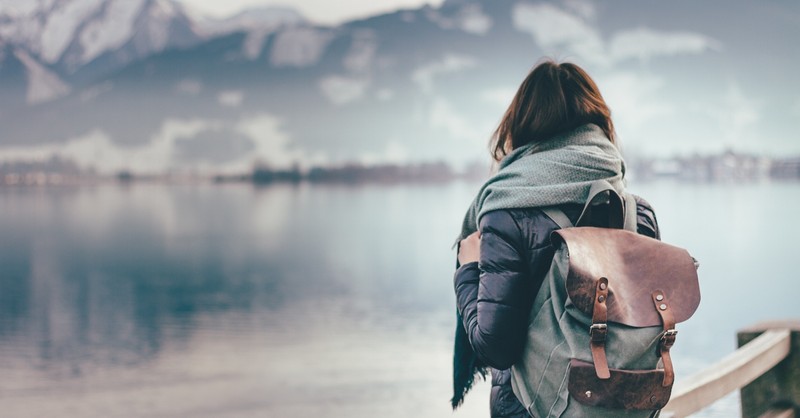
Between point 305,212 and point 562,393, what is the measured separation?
541ft

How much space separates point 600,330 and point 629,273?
112mm

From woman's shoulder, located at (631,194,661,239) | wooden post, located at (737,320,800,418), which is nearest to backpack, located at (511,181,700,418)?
woman's shoulder, located at (631,194,661,239)

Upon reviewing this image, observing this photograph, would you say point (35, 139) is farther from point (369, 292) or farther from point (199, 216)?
point (369, 292)

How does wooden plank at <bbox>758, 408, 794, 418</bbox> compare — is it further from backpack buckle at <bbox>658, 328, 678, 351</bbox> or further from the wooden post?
backpack buckle at <bbox>658, 328, 678, 351</bbox>

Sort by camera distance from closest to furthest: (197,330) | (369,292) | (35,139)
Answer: (197,330)
(369,292)
(35,139)

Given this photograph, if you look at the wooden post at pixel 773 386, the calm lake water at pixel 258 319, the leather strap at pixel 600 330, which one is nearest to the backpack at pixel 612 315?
the leather strap at pixel 600 330

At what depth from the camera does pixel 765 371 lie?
2721 millimetres

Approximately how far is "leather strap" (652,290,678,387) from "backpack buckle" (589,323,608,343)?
10 cm

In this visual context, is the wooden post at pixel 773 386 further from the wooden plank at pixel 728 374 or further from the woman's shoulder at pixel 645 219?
the woman's shoulder at pixel 645 219

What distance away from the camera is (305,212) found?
165 meters

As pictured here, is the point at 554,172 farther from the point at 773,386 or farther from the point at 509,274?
the point at 773,386

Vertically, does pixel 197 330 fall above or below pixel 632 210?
below

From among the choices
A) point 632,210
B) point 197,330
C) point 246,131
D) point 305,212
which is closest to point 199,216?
point 305,212

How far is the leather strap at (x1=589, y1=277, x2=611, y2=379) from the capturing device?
137 centimetres
